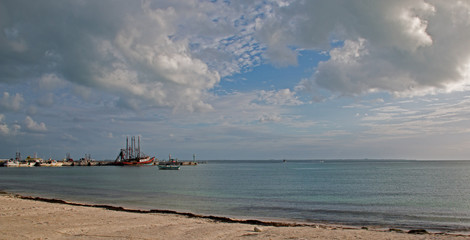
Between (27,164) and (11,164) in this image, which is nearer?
(11,164)

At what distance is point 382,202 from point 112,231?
90.8 feet

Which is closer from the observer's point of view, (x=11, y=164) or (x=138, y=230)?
(x=138, y=230)

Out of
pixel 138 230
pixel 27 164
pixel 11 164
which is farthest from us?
pixel 27 164

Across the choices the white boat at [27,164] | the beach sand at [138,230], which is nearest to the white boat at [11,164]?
the white boat at [27,164]

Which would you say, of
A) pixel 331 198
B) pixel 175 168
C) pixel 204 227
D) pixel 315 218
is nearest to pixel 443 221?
pixel 315 218

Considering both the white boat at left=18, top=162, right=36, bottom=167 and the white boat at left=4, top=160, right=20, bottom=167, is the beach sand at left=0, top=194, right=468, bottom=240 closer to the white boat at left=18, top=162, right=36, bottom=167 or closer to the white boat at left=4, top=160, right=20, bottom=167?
the white boat at left=4, top=160, right=20, bottom=167

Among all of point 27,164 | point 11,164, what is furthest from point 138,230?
point 27,164

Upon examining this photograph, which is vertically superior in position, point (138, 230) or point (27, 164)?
point (138, 230)

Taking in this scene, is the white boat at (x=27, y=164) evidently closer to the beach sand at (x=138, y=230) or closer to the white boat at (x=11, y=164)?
the white boat at (x=11, y=164)

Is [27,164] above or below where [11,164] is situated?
below

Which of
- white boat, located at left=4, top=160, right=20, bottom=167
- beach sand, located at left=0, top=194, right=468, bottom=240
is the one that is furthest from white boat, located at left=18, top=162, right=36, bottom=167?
beach sand, located at left=0, top=194, right=468, bottom=240

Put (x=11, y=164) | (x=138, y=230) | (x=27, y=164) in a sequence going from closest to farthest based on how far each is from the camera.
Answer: (x=138, y=230) → (x=11, y=164) → (x=27, y=164)

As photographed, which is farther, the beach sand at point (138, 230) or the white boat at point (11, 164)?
the white boat at point (11, 164)

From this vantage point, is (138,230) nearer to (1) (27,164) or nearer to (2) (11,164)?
(2) (11,164)
